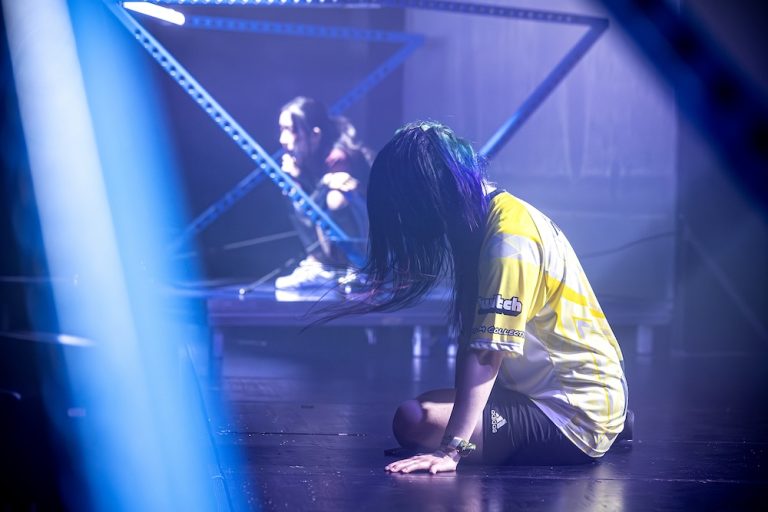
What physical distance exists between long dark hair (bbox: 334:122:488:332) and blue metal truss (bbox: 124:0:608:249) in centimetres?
186

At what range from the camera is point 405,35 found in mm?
4859

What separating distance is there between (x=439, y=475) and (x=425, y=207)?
1.59ft

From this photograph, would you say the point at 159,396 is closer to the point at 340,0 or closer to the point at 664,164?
the point at 340,0

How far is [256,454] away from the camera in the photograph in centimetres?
200

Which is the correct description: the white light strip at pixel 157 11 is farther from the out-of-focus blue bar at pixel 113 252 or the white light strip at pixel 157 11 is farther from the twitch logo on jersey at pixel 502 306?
the twitch logo on jersey at pixel 502 306

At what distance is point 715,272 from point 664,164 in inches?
20.6

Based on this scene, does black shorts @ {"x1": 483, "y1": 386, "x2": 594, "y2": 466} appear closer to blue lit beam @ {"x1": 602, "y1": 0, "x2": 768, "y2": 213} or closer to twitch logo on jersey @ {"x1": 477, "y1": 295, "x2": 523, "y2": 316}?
twitch logo on jersey @ {"x1": 477, "y1": 295, "x2": 523, "y2": 316}

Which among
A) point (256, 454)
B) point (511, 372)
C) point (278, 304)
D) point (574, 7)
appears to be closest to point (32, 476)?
point (256, 454)

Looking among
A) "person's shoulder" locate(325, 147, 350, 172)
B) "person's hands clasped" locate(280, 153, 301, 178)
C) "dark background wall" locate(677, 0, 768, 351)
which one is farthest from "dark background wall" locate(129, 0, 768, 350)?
"person's hands clasped" locate(280, 153, 301, 178)

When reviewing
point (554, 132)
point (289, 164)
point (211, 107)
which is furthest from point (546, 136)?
point (211, 107)

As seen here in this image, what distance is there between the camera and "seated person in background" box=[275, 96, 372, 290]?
4316mm

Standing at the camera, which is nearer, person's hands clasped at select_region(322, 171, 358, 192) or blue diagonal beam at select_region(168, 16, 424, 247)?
person's hands clasped at select_region(322, 171, 358, 192)

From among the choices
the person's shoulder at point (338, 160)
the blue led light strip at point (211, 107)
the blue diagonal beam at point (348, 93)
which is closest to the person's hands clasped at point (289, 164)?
the person's shoulder at point (338, 160)

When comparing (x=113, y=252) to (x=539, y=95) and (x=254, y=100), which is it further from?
(x=539, y=95)
